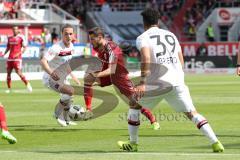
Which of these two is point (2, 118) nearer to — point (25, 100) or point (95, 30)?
point (95, 30)

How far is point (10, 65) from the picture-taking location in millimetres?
33250

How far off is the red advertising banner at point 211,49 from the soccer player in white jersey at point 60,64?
3684 cm

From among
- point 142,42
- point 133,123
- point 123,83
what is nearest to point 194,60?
point 123,83

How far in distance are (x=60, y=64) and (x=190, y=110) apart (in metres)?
6.88

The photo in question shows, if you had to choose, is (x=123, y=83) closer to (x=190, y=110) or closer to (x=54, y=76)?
(x=54, y=76)

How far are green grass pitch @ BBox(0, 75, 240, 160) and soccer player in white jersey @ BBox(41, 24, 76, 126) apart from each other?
0.35 m

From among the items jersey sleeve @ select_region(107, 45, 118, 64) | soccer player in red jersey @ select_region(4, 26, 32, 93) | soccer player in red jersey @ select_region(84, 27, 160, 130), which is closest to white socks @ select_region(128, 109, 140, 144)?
soccer player in red jersey @ select_region(84, 27, 160, 130)

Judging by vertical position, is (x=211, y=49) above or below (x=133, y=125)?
below

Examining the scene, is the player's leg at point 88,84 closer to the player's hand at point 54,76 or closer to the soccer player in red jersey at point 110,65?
the player's hand at point 54,76

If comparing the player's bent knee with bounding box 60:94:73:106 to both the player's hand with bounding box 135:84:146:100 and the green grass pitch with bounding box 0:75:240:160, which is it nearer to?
the green grass pitch with bounding box 0:75:240:160

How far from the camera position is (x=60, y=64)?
765 inches

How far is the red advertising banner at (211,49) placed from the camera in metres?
56.0

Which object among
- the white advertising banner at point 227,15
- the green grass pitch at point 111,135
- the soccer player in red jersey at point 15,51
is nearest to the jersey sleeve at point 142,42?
the green grass pitch at point 111,135

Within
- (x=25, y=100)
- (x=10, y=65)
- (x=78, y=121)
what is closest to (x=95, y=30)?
(x=78, y=121)
